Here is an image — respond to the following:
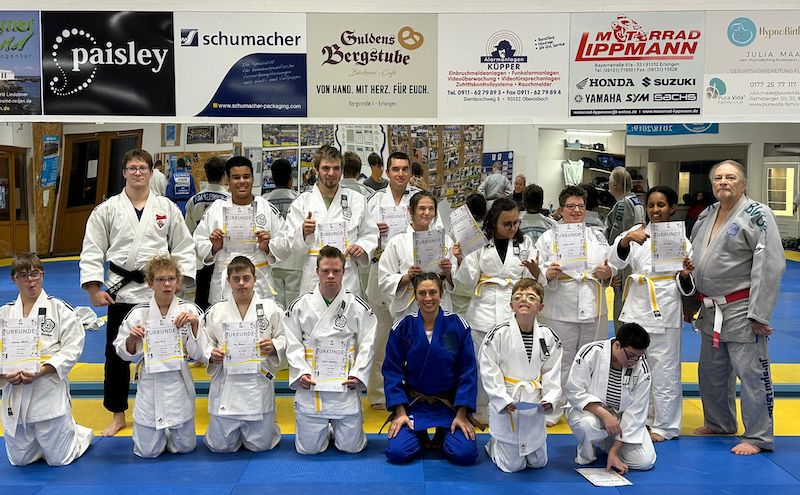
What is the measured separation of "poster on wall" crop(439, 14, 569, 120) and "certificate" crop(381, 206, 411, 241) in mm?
862

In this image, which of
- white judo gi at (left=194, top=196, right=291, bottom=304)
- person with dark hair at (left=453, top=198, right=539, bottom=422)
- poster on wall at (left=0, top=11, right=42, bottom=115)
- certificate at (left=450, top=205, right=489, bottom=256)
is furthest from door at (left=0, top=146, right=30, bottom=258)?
person with dark hair at (left=453, top=198, right=539, bottom=422)

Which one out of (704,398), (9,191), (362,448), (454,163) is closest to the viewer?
(362,448)

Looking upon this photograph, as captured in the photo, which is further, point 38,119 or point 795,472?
point 38,119

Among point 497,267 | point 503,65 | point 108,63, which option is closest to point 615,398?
point 497,267

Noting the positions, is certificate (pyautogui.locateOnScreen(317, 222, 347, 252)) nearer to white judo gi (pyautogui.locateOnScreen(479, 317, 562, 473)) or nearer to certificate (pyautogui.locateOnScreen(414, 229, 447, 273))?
certificate (pyautogui.locateOnScreen(414, 229, 447, 273))

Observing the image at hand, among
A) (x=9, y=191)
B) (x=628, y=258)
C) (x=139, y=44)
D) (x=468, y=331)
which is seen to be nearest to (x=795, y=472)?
(x=628, y=258)

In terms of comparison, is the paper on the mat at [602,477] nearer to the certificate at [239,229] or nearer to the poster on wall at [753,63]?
the certificate at [239,229]

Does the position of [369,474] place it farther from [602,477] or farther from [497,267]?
[497,267]

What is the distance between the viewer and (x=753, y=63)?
19.4 ft

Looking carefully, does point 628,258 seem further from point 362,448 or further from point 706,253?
point 362,448

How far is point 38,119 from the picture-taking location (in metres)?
5.92

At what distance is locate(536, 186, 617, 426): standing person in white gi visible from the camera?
5395 mm

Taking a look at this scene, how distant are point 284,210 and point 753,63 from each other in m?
3.93

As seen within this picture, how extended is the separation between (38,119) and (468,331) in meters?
3.65
